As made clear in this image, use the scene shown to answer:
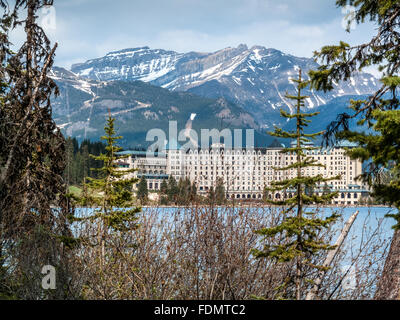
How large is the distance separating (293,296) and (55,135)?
6.39 metres

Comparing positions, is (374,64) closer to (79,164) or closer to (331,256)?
(331,256)

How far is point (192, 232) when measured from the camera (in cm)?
828

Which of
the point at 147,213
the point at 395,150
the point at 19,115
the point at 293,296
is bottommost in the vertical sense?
the point at 293,296

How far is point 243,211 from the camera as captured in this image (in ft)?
28.1

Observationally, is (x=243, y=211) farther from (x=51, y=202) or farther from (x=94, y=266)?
(x=51, y=202)

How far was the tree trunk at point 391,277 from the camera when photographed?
7.80m

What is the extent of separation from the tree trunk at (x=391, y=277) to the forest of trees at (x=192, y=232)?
0.06ft

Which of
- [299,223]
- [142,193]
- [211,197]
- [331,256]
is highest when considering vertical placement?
[211,197]

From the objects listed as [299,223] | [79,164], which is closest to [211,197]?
[299,223]

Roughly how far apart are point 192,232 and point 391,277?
3.52 m

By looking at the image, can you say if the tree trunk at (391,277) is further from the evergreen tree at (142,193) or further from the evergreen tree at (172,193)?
the evergreen tree at (142,193)

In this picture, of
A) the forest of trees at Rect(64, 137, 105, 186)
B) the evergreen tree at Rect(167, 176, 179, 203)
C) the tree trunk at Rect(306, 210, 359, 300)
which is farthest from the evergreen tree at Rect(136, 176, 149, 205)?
the tree trunk at Rect(306, 210, 359, 300)

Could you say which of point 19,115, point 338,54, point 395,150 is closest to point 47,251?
point 19,115
